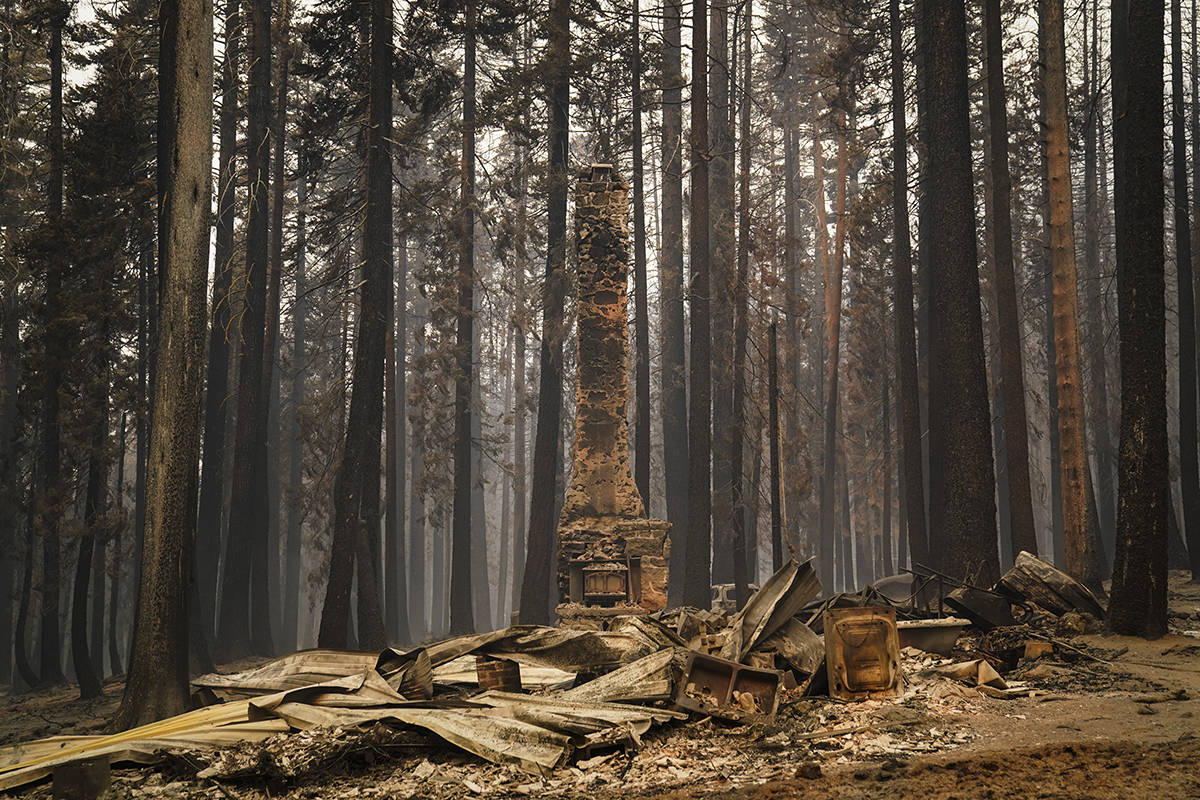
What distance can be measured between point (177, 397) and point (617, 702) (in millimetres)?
5568

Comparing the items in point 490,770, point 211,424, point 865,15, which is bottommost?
point 490,770

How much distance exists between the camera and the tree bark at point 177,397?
9141 millimetres

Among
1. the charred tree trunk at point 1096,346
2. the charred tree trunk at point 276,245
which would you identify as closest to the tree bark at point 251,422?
the charred tree trunk at point 276,245

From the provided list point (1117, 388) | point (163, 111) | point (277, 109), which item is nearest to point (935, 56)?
point (163, 111)

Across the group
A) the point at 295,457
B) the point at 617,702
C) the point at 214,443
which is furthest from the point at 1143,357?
the point at 295,457

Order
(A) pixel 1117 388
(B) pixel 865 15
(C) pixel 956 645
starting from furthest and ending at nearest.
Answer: (A) pixel 1117 388 < (B) pixel 865 15 < (C) pixel 956 645

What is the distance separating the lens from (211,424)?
63.9 ft

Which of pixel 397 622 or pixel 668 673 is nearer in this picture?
pixel 668 673

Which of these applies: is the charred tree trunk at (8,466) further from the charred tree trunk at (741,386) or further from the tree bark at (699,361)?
the charred tree trunk at (741,386)

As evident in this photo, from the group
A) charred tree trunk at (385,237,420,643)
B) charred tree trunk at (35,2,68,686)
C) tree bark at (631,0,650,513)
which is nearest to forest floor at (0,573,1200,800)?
charred tree trunk at (35,2,68,686)

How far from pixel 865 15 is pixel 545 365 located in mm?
10460

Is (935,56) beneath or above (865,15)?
beneath

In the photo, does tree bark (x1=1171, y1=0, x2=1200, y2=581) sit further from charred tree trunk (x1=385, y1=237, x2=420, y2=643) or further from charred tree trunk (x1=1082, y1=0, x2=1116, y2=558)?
charred tree trunk (x1=385, y1=237, x2=420, y2=643)

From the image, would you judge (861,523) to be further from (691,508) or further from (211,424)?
(211,424)
